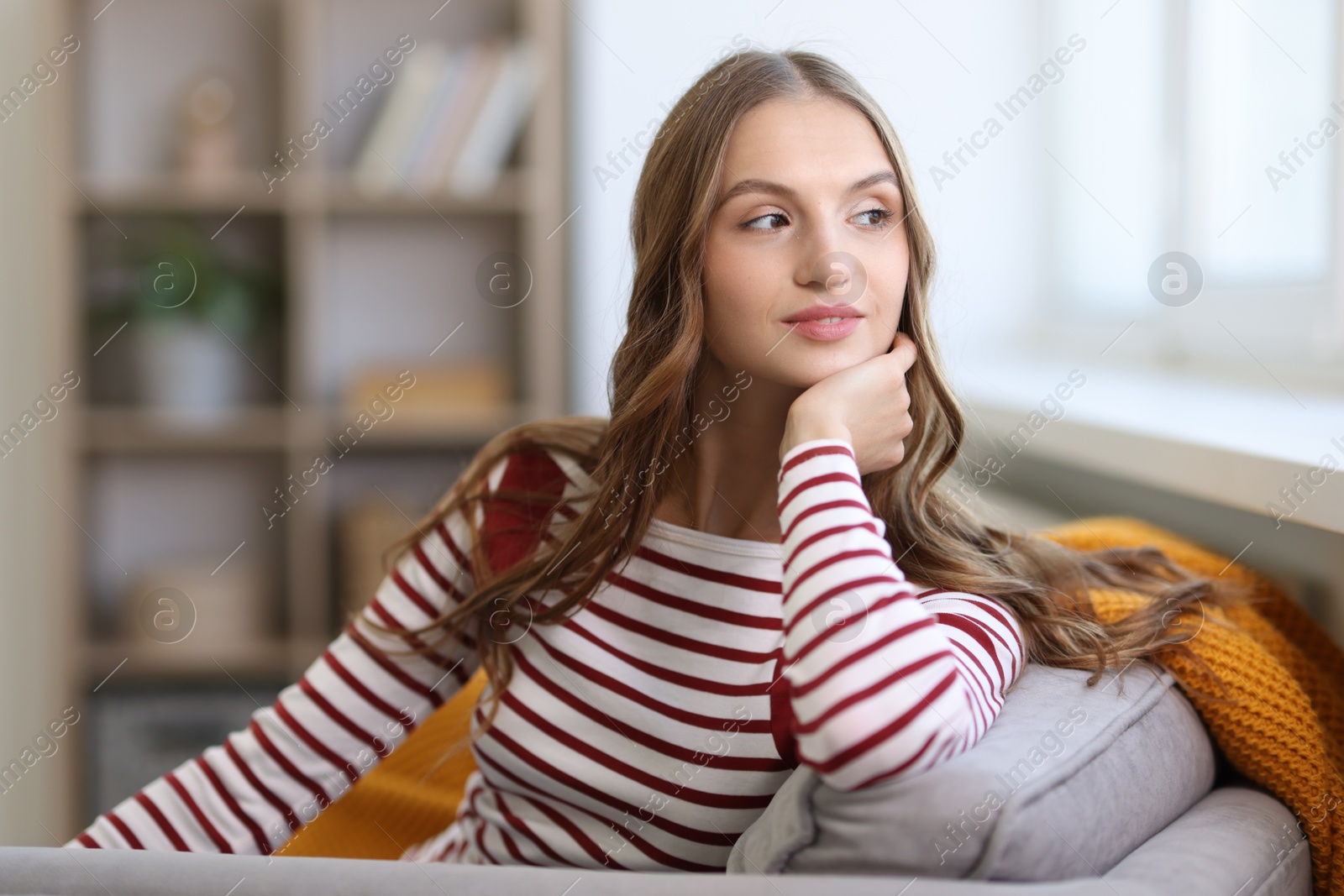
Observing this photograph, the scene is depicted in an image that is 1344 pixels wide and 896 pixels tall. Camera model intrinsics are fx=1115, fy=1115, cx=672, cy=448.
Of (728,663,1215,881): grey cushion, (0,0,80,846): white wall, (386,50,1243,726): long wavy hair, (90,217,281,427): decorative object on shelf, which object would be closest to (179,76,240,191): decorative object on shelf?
(90,217,281,427): decorative object on shelf

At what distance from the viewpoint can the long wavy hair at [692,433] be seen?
3.08ft

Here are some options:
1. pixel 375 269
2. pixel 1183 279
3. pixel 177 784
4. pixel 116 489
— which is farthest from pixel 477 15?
pixel 177 784

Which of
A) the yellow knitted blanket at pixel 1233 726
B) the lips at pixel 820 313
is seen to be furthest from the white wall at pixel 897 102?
the lips at pixel 820 313

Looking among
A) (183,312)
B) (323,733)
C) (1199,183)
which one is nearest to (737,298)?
(323,733)

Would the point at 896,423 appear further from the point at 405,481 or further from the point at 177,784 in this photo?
the point at 405,481

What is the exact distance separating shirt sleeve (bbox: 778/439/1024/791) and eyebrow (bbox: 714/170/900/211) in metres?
0.21

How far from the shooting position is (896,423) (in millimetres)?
925

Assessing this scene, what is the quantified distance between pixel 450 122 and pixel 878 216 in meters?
1.74

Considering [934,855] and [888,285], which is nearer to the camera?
[934,855]

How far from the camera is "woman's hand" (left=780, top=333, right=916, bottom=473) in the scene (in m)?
0.87

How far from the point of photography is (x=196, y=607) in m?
2.49

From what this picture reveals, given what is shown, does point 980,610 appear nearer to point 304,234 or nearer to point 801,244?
point 801,244

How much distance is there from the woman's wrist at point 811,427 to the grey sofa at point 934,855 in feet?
0.80

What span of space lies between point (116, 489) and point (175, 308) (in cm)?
52
